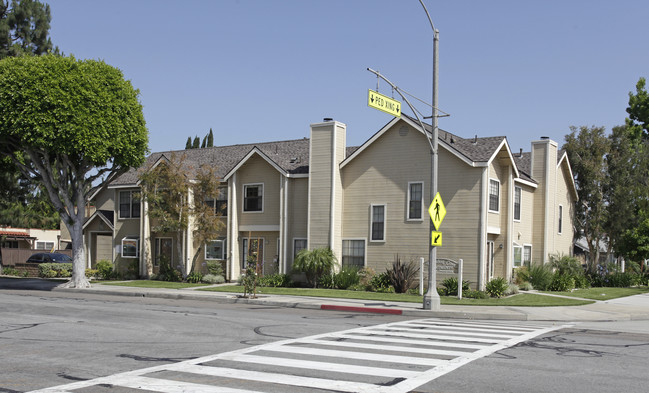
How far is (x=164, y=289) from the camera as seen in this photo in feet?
95.3

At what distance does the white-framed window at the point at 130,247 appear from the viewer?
3647 cm

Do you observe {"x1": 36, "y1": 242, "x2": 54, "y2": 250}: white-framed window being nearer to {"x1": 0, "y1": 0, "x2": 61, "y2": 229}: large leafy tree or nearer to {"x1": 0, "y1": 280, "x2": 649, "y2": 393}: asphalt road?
{"x1": 0, "y1": 0, "x2": 61, "y2": 229}: large leafy tree

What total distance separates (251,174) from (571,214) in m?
19.0

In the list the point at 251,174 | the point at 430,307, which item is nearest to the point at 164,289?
the point at 251,174

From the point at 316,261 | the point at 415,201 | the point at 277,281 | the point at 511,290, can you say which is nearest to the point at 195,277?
the point at 277,281

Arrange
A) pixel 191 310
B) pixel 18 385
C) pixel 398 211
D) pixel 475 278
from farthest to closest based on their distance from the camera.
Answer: pixel 398 211, pixel 475 278, pixel 191 310, pixel 18 385

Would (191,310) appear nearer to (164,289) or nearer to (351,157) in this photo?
(164,289)

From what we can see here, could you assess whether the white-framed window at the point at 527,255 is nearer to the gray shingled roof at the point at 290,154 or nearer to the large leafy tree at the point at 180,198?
the gray shingled roof at the point at 290,154

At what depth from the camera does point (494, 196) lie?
2847 centimetres

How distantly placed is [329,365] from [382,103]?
10286 mm

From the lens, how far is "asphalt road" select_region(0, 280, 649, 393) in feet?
29.7

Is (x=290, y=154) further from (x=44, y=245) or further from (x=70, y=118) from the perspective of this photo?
(x=44, y=245)

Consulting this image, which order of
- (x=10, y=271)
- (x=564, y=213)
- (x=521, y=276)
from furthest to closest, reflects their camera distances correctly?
(x=10, y=271), (x=564, y=213), (x=521, y=276)

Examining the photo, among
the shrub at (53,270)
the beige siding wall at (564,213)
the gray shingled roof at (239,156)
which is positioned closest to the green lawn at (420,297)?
the beige siding wall at (564,213)
